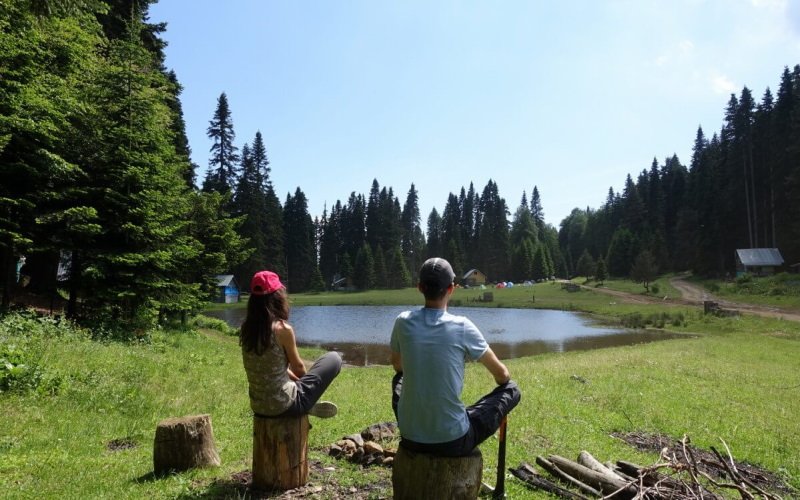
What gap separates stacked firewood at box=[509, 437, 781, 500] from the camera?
388 centimetres

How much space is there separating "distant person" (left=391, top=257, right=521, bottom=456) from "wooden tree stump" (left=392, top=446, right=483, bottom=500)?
62mm

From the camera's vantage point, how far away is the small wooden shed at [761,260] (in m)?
47.1

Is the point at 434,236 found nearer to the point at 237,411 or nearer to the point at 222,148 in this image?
the point at 222,148

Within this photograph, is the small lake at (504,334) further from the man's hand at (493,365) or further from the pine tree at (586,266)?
the pine tree at (586,266)

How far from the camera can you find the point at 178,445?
15.7ft

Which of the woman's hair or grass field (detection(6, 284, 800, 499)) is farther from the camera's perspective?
grass field (detection(6, 284, 800, 499))

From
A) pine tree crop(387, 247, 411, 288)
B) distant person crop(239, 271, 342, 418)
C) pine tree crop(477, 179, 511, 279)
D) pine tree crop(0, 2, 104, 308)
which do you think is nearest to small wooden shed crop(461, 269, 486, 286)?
pine tree crop(477, 179, 511, 279)

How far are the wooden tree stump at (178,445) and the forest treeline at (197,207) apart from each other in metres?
7.17

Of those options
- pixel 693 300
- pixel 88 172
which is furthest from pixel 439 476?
pixel 693 300

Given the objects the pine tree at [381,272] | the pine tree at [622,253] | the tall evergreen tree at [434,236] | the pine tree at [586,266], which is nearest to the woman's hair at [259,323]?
the pine tree at [622,253]

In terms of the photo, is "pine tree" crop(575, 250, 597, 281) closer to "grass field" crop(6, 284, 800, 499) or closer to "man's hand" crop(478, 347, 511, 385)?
"grass field" crop(6, 284, 800, 499)

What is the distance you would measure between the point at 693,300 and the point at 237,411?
43.8 metres

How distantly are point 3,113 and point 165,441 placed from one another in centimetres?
1102

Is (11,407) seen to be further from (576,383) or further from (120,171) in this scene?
(576,383)
